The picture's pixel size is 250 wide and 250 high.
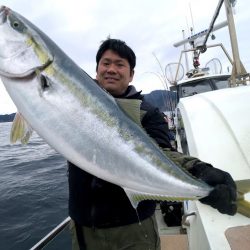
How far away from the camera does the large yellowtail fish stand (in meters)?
2.05

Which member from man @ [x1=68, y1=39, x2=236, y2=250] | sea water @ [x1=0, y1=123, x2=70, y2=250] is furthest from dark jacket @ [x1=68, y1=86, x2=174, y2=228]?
sea water @ [x1=0, y1=123, x2=70, y2=250]

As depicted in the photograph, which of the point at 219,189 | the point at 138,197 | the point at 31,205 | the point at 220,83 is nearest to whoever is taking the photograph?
the point at 138,197

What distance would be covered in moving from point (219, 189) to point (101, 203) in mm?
974

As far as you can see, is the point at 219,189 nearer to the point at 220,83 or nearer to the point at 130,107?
the point at 130,107

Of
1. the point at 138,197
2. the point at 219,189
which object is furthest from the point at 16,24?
the point at 219,189

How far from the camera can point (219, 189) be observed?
97.0 inches

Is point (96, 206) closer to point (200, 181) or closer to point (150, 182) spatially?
point (150, 182)

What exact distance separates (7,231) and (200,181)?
296 inches

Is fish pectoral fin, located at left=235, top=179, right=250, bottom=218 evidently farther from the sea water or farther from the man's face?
the sea water

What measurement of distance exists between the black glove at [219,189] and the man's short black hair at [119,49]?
49.0 inches

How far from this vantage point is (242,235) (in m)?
2.63

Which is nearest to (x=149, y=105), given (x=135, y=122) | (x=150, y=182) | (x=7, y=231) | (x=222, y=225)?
(x=135, y=122)

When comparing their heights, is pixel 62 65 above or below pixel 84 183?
above

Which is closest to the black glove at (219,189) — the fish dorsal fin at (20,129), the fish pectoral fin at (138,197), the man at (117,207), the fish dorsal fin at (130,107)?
the man at (117,207)
